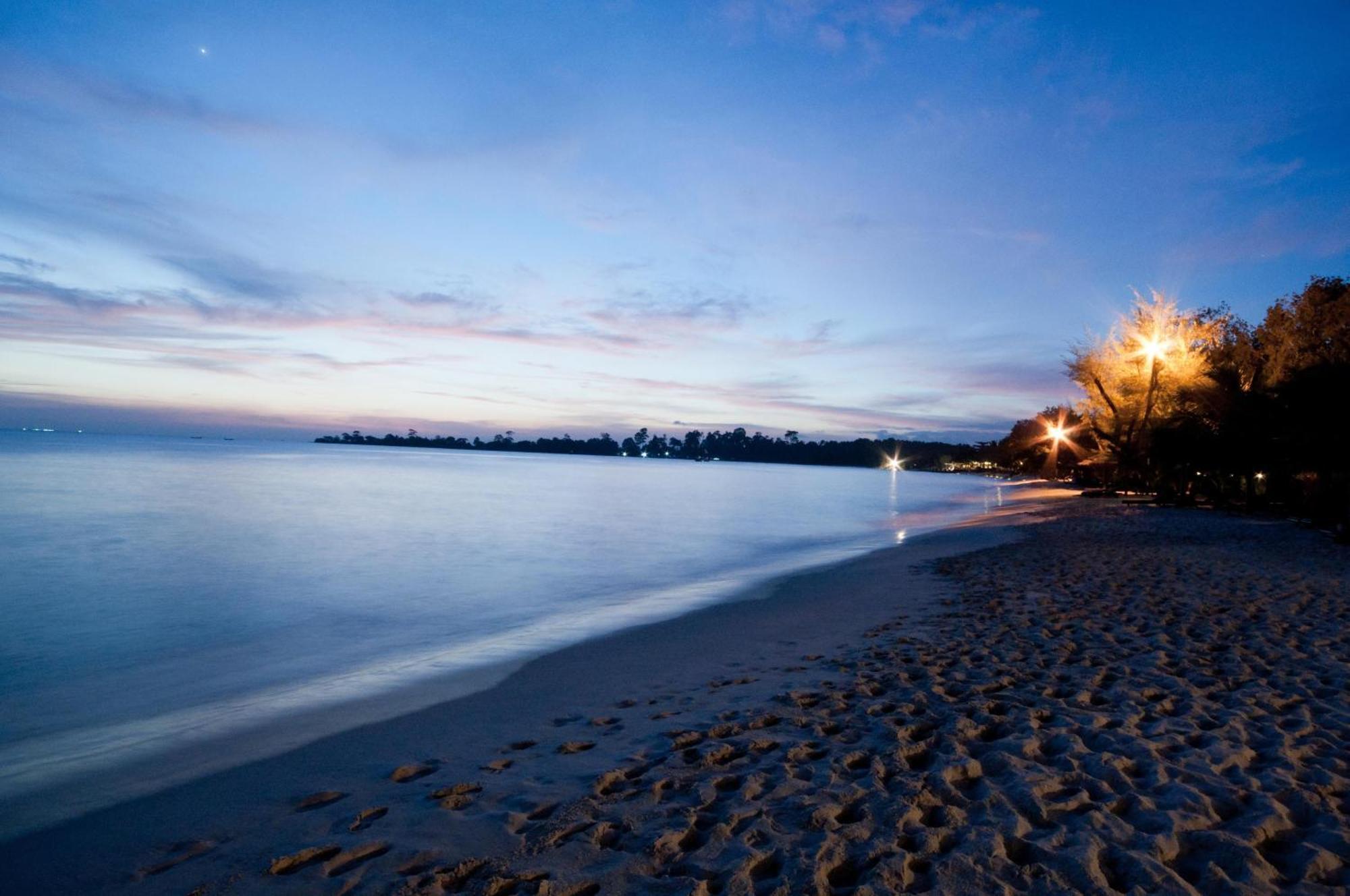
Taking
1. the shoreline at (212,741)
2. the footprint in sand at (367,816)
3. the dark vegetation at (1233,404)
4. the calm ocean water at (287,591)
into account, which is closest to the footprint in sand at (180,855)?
the footprint in sand at (367,816)

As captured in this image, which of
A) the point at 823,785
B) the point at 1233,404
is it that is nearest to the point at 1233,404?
the point at 1233,404

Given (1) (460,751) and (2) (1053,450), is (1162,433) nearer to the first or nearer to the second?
(1) (460,751)

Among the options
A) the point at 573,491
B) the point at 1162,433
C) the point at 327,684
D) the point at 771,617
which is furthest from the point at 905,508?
the point at 327,684

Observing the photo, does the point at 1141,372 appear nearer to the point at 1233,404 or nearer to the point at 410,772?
the point at 1233,404

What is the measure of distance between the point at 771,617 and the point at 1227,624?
19.8 ft

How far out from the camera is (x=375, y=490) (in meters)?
53.2

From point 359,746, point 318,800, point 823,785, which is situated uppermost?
point 823,785

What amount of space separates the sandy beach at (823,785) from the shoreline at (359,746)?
34 millimetres

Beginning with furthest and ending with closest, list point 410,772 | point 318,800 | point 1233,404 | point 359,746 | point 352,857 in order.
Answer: point 1233,404, point 359,746, point 410,772, point 318,800, point 352,857

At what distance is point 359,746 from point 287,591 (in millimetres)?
12000

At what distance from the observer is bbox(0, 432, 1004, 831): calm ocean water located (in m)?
8.52

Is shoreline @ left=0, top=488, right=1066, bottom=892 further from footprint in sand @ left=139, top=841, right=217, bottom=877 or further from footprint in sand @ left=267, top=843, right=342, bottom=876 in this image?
footprint in sand @ left=267, top=843, right=342, bottom=876

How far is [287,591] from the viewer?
1648cm

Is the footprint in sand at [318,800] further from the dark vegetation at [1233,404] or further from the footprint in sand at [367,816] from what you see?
the dark vegetation at [1233,404]
